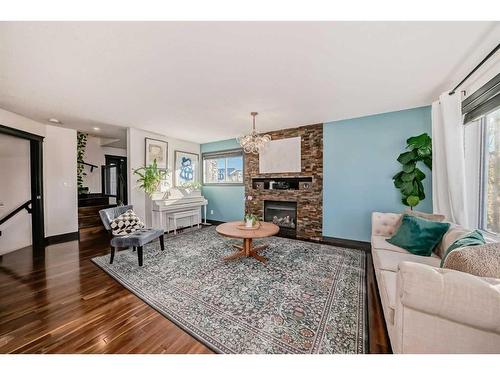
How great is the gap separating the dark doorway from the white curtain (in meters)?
7.59

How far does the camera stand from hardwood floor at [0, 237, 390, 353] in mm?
1396

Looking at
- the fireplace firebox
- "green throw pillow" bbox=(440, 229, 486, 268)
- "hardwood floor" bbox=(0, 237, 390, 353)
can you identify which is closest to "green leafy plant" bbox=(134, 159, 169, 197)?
"hardwood floor" bbox=(0, 237, 390, 353)

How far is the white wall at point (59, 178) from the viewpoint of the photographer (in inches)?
151

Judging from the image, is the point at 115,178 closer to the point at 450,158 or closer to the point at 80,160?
the point at 80,160

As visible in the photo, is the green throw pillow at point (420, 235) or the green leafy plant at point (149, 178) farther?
the green leafy plant at point (149, 178)

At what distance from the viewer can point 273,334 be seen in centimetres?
149

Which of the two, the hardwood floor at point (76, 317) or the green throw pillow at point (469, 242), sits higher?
the green throw pillow at point (469, 242)

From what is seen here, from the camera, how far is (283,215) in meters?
4.61

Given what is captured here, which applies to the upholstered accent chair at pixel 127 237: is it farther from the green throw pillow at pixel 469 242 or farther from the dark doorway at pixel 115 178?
the dark doorway at pixel 115 178

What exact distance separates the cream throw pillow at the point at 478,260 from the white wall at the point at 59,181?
589 cm

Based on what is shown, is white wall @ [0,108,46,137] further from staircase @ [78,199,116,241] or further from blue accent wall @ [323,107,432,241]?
blue accent wall @ [323,107,432,241]

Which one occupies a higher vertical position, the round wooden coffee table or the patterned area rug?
the round wooden coffee table

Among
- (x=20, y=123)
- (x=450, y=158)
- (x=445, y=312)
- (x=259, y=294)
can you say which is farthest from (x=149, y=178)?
(x=450, y=158)

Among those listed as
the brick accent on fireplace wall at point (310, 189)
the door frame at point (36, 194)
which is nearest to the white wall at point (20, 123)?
the door frame at point (36, 194)
